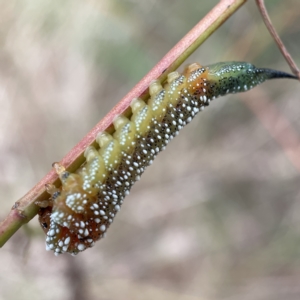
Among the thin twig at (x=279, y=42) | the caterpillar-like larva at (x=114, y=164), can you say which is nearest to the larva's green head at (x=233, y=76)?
the caterpillar-like larva at (x=114, y=164)

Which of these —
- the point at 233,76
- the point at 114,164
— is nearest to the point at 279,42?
the point at 233,76

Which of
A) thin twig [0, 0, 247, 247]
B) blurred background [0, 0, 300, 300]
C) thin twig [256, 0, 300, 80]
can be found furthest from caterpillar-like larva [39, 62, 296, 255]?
blurred background [0, 0, 300, 300]

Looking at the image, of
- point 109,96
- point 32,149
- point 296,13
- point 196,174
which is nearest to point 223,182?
point 196,174

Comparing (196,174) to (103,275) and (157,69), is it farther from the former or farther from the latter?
(157,69)

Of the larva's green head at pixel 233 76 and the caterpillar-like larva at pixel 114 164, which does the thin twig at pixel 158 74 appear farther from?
the larva's green head at pixel 233 76

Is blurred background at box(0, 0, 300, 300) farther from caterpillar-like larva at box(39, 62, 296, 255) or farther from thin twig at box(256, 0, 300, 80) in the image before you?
thin twig at box(256, 0, 300, 80)
